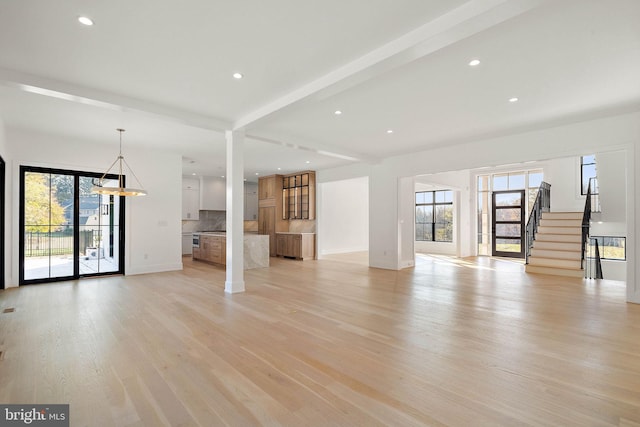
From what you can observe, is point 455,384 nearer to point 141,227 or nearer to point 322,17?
point 322,17

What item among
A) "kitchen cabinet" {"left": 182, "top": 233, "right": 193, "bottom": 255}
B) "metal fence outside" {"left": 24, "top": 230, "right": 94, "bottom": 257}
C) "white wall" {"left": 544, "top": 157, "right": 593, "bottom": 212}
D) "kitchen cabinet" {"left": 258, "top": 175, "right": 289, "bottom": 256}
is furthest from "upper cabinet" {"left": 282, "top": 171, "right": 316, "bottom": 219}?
"white wall" {"left": 544, "top": 157, "right": 593, "bottom": 212}

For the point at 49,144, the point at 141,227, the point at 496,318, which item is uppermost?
the point at 49,144

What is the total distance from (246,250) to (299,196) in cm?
324

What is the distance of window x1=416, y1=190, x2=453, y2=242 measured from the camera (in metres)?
11.3

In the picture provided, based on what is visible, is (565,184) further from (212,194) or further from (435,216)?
(212,194)

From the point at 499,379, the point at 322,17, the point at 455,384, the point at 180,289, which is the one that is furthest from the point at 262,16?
the point at 180,289

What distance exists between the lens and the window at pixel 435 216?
11328mm

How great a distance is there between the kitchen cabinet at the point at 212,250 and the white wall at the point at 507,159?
12.8ft

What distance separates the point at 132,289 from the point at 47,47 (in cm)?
383

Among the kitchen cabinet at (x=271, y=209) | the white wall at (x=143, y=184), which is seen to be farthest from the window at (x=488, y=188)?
the white wall at (x=143, y=184)

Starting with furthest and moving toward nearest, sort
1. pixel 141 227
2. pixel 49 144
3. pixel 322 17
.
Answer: pixel 141 227, pixel 49 144, pixel 322 17

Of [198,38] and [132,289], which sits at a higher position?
[198,38]

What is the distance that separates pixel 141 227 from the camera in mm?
6926

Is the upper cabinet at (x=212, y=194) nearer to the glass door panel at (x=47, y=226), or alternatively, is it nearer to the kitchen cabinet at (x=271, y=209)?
the kitchen cabinet at (x=271, y=209)
